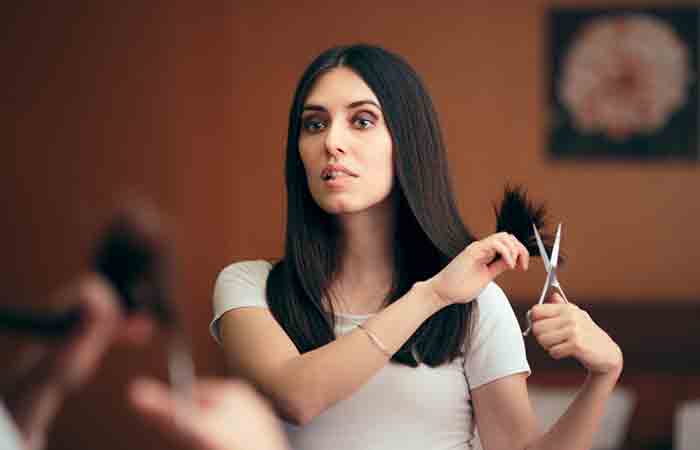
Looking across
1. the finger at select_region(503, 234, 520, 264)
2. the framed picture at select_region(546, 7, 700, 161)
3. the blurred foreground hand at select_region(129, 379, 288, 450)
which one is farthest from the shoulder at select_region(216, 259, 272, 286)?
the framed picture at select_region(546, 7, 700, 161)

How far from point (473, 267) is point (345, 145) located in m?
0.29

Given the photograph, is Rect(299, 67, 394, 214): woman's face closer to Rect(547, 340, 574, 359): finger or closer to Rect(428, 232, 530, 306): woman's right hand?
Rect(428, 232, 530, 306): woman's right hand

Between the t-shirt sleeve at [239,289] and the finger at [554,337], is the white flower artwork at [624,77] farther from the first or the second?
the finger at [554,337]

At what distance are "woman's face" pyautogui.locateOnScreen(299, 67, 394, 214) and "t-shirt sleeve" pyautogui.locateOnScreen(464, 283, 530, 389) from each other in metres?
0.25

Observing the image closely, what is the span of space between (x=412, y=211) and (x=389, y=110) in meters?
0.17

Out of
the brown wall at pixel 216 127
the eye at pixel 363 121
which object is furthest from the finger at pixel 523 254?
the brown wall at pixel 216 127

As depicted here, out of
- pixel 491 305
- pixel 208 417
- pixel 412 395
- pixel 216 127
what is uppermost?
pixel 208 417

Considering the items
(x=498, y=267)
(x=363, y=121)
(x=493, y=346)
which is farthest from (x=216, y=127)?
(x=498, y=267)

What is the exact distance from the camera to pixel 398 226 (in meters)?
1.69

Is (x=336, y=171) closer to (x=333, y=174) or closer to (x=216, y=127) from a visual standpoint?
(x=333, y=174)

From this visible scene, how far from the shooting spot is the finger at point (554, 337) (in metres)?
1.23

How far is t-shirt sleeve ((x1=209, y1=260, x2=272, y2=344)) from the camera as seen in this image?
5.02ft

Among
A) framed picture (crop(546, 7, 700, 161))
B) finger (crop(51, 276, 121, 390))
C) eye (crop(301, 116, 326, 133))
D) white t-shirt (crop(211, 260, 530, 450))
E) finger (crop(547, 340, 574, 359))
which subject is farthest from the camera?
framed picture (crop(546, 7, 700, 161))

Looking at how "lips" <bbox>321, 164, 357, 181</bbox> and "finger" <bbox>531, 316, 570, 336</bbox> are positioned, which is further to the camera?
"lips" <bbox>321, 164, 357, 181</bbox>
